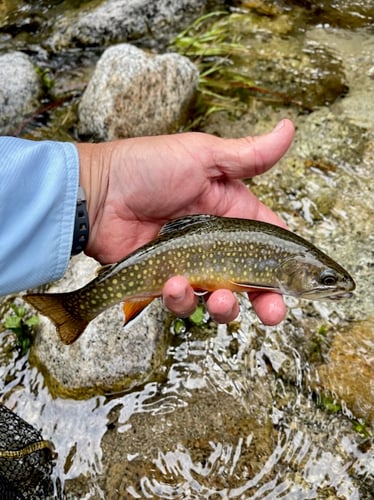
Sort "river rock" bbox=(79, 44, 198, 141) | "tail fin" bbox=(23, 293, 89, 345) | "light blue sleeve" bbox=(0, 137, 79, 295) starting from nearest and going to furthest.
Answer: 1. "light blue sleeve" bbox=(0, 137, 79, 295)
2. "tail fin" bbox=(23, 293, 89, 345)
3. "river rock" bbox=(79, 44, 198, 141)

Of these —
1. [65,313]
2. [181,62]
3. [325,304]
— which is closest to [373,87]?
[181,62]

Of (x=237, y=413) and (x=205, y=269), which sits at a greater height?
(x=205, y=269)

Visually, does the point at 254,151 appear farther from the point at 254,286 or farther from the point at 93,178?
the point at 93,178

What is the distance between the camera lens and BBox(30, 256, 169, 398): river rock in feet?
16.0

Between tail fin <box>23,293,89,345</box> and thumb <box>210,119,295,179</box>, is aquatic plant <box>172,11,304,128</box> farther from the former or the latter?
tail fin <box>23,293,89,345</box>

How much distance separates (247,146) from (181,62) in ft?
12.8

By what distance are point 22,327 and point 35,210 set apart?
186 cm

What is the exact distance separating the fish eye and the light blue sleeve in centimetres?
174

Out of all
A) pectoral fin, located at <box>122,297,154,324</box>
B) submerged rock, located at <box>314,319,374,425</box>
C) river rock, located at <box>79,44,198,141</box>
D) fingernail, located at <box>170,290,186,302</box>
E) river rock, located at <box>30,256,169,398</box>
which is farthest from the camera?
river rock, located at <box>79,44,198,141</box>

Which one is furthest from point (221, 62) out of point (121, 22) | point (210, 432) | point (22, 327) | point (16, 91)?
point (210, 432)

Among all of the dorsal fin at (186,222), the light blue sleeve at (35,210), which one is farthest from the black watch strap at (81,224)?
the dorsal fin at (186,222)

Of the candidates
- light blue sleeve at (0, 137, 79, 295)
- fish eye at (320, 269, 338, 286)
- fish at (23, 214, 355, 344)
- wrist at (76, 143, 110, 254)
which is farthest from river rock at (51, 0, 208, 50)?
fish eye at (320, 269, 338, 286)

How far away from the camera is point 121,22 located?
29.5 feet

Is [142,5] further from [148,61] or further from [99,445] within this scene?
[99,445]
